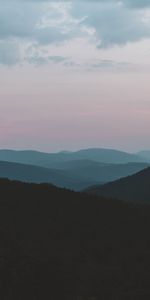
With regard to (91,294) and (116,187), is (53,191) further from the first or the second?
(116,187)

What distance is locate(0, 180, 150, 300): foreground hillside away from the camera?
2525 cm

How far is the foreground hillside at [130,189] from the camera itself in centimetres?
8460

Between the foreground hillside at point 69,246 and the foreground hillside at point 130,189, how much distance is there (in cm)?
3995

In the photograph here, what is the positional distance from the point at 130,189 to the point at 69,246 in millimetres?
61842

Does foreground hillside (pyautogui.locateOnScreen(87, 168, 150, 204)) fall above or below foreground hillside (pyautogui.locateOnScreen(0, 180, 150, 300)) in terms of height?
above

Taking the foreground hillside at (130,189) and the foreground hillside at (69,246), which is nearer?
the foreground hillside at (69,246)

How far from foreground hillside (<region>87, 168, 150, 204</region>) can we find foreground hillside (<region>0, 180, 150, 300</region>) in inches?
1573

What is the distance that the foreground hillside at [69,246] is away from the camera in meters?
25.2

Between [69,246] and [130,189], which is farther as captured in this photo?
[130,189]

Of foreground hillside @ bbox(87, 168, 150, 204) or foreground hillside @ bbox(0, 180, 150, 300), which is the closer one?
foreground hillside @ bbox(0, 180, 150, 300)

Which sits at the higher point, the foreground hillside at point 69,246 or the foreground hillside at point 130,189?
the foreground hillside at point 130,189

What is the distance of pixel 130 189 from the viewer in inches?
3644

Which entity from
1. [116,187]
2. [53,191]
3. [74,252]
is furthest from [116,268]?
[116,187]

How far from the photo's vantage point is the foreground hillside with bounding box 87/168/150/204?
84600 mm
